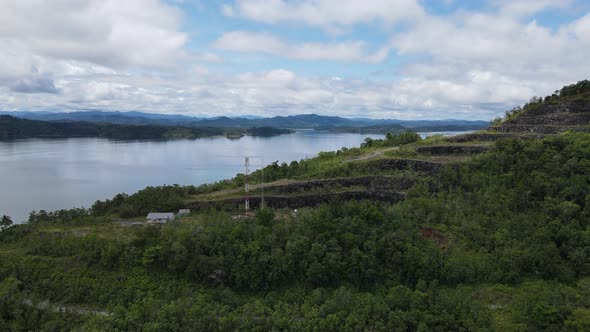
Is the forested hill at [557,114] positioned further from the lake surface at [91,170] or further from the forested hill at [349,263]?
the lake surface at [91,170]

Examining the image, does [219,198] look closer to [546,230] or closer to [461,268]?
[461,268]

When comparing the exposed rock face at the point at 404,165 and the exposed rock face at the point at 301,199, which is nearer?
the exposed rock face at the point at 301,199

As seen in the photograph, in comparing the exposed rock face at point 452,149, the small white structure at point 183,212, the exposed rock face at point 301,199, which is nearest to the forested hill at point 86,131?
the exposed rock face at point 301,199

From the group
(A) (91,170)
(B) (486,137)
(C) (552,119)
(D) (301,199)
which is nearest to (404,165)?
(B) (486,137)

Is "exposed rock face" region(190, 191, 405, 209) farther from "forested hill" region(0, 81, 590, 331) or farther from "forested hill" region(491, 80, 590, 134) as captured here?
"forested hill" region(491, 80, 590, 134)

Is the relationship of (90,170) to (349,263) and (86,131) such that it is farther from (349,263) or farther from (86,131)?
(86,131)

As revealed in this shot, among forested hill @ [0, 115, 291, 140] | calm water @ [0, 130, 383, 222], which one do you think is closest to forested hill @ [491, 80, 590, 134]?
calm water @ [0, 130, 383, 222]

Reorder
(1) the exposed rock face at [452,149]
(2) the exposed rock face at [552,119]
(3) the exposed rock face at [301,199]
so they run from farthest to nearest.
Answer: (2) the exposed rock face at [552,119]
(1) the exposed rock face at [452,149]
(3) the exposed rock face at [301,199]
